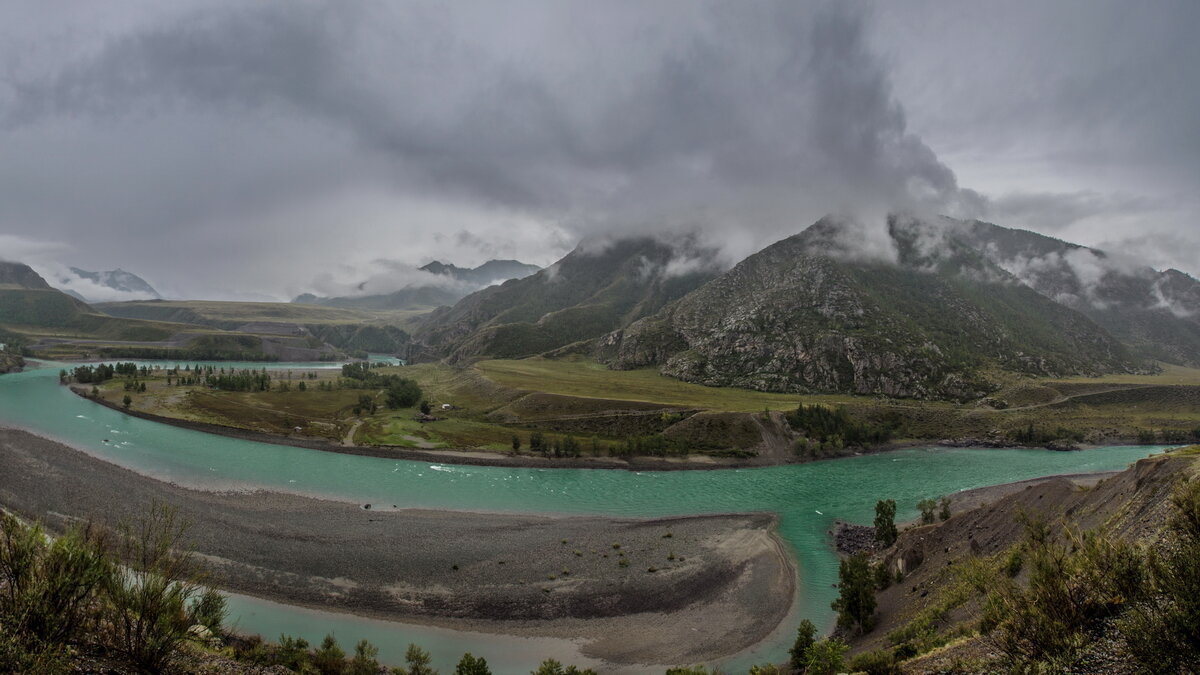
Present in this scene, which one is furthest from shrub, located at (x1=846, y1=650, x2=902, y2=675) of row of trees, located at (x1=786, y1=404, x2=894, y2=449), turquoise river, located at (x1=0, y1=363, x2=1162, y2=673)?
row of trees, located at (x1=786, y1=404, x2=894, y2=449)

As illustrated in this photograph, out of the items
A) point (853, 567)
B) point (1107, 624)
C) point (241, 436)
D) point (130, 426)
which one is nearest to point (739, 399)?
point (853, 567)

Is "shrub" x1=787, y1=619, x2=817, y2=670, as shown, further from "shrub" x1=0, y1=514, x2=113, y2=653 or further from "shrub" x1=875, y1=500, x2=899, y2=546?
"shrub" x1=0, y1=514, x2=113, y2=653

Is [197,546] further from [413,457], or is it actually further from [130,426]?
[130,426]

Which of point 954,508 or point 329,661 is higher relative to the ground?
point 329,661

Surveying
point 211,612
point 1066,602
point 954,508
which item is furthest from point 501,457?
point 1066,602

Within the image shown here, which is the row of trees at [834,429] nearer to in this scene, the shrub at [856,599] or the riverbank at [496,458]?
the riverbank at [496,458]

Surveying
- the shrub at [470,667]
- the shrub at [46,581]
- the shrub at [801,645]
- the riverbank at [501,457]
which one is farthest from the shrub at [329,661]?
the riverbank at [501,457]

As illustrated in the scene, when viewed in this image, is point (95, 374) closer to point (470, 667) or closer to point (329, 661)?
point (329, 661)
